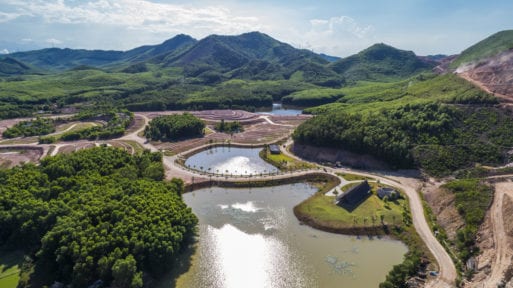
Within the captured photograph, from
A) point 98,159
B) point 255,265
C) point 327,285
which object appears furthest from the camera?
point 98,159

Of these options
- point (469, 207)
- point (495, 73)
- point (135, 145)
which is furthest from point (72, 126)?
point (495, 73)

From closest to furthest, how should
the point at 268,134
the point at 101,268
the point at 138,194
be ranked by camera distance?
the point at 101,268 → the point at 138,194 → the point at 268,134

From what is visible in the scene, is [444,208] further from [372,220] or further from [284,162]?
[284,162]

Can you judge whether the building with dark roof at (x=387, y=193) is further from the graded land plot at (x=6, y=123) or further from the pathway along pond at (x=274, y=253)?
the graded land plot at (x=6, y=123)

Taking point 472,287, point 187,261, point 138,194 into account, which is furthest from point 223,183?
point 472,287

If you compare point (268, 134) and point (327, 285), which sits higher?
point (268, 134)

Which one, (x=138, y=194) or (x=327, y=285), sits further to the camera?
(x=138, y=194)

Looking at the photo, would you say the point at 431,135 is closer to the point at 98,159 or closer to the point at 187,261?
the point at 187,261
